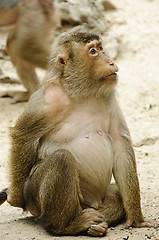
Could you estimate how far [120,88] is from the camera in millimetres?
9602

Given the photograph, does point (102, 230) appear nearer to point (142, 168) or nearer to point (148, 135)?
point (142, 168)

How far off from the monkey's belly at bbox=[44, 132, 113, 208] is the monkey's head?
45 centimetres

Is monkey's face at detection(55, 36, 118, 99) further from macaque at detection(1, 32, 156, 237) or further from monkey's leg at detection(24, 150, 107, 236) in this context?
monkey's leg at detection(24, 150, 107, 236)

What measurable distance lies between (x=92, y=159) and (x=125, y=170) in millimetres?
407

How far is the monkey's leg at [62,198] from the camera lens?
411 centimetres

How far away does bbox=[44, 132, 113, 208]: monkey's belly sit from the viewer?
427 cm

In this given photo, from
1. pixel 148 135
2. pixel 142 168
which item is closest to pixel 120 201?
pixel 142 168

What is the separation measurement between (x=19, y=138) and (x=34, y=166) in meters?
0.33

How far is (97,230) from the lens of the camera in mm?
4133

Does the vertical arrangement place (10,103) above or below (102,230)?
below

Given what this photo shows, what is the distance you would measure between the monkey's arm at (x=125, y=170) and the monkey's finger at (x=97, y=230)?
36 cm

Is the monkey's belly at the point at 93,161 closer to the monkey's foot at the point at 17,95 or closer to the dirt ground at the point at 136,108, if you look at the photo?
the dirt ground at the point at 136,108

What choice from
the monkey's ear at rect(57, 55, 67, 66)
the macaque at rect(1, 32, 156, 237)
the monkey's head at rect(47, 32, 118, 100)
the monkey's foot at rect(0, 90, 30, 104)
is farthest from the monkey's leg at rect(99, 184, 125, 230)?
the monkey's foot at rect(0, 90, 30, 104)

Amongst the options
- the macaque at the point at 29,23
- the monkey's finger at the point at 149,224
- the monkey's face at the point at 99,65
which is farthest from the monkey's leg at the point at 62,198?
the macaque at the point at 29,23
